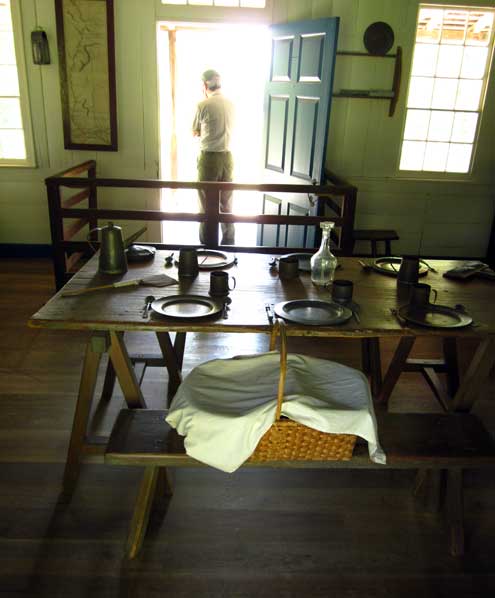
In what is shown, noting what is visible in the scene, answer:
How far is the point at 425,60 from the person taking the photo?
450cm

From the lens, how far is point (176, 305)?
75.0 inches

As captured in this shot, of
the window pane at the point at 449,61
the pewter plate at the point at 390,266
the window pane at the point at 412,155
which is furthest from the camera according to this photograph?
the window pane at the point at 412,155

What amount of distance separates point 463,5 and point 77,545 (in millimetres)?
4814

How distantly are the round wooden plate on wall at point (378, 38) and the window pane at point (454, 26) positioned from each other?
0.50 metres

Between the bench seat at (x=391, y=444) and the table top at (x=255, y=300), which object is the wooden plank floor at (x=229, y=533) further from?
the table top at (x=255, y=300)

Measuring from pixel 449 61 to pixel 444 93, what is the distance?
0.85 ft

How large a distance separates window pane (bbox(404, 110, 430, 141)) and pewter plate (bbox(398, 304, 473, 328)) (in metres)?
3.26

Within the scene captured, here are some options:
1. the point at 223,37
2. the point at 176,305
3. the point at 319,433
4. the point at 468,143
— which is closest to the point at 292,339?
the point at 176,305

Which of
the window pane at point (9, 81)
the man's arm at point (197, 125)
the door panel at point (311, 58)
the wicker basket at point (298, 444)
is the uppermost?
the door panel at point (311, 58)

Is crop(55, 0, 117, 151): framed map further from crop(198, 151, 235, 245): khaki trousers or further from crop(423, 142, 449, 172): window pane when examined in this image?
crop(423, 142, 449, 172): window pane

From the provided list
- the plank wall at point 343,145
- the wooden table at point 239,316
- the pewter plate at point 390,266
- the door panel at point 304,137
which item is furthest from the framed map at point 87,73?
the pewter plate at point 390,266

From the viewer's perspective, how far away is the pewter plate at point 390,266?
2368 millimetres

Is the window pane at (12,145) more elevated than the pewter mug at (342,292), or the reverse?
the window pane at (12,145)

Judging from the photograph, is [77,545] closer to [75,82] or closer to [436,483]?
[436,483]
